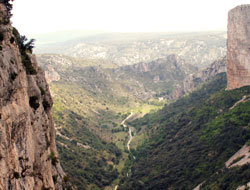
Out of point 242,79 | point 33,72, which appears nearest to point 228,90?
point 242,79

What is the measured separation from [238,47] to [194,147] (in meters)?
50.5

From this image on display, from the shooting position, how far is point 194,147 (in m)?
119

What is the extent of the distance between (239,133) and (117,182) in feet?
166

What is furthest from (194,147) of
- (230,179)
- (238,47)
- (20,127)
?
(20,127)

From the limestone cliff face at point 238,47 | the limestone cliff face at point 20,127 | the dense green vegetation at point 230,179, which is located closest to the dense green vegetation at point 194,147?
the dense green vegetation at point 230,179

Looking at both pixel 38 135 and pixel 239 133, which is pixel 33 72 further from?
pixel 239 133

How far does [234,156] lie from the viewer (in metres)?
95.3

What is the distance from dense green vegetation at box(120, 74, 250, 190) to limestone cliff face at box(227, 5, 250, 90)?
5.40 metres

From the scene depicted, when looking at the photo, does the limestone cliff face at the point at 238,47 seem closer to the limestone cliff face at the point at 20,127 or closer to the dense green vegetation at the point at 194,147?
the dense green vegetation at the point at 194,147

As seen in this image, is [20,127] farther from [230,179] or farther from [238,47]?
[238,47]

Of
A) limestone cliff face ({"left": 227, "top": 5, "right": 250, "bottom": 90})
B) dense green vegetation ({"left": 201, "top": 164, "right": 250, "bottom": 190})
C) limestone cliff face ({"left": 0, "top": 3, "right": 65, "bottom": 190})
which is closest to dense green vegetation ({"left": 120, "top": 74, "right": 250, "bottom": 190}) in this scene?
dense green vegetation ({"left": 201, "top": 164, "right": 250, "bottom": 190})

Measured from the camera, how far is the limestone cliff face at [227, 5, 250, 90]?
133 metres

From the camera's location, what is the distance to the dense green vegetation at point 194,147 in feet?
327

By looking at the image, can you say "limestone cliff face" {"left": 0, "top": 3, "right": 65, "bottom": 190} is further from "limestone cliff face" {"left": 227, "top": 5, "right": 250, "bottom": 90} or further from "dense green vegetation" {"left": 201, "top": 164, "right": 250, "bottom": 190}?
"limestone cliff face" {"left": 227, "top": 5, "right": 250, "bottom": 90}
